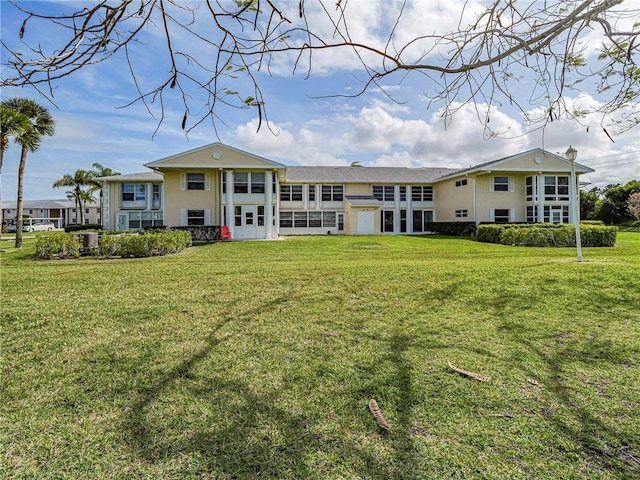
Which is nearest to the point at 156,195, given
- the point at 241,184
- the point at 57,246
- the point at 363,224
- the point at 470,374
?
the point at 241,184

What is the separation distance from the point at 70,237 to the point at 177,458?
1342 cm

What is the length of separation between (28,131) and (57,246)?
9663 millimetres

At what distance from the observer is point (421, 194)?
32.6 metres

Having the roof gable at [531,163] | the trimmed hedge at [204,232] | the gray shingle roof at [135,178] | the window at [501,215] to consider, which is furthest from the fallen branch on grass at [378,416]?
the gray shingle roof at [135,178]

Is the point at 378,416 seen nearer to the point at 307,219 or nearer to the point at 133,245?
the point at 133,245

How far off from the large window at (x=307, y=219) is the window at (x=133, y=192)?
38.1 feet

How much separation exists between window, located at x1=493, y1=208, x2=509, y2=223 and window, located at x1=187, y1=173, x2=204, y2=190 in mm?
21284

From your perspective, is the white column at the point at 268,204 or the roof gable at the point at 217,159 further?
the white column at the point at 268,204

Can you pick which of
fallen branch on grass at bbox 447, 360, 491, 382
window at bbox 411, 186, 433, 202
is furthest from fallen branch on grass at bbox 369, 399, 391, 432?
window at bbox 411, 186, 433, 202

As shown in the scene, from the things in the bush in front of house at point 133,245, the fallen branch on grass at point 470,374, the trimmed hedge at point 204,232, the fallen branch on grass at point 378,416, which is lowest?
the fallen branch on grass at point 378,416

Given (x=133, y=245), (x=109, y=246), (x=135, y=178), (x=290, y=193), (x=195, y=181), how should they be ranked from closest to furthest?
1. (x=109, y=246)
2. (x=133, y=245)
3. (x=195, y=181)
4. (x=135, y=178)
5. (x=290, y=193)

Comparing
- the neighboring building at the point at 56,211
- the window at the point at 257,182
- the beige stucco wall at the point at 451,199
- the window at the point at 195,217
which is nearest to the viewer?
the window at the point at 257,182

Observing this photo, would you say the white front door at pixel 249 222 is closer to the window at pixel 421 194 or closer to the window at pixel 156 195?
the window at pixel 156 195

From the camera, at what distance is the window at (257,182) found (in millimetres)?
23641
